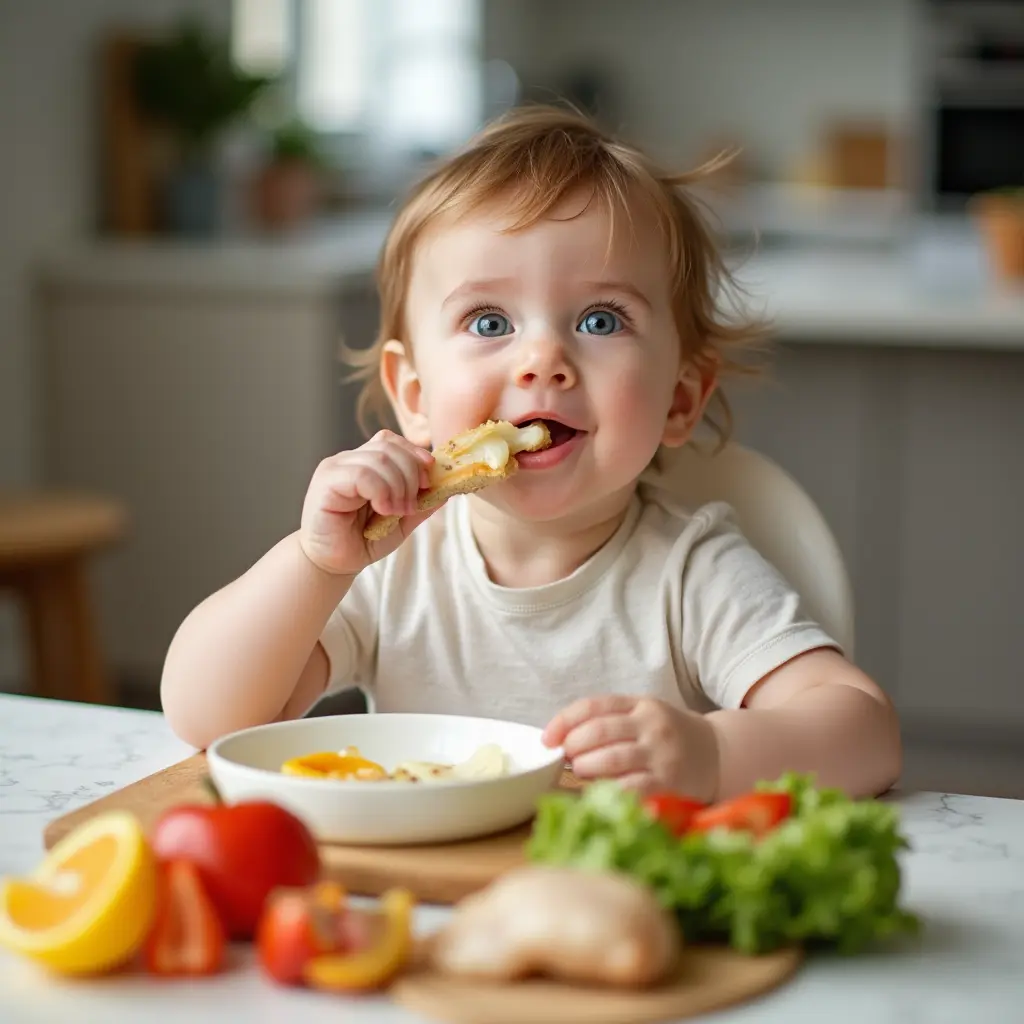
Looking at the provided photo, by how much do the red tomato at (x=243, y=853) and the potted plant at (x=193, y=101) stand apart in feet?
10.6

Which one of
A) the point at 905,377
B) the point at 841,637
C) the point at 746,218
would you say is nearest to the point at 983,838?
the point at 841,637

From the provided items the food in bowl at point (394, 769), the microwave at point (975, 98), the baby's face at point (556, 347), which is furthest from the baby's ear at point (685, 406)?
the microwave at point (975, 98)

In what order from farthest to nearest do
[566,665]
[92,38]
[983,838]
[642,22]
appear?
[642,22], [92,38], [566,665], [983,838]

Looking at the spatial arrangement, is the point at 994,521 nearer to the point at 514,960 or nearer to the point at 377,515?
the point at 377,515

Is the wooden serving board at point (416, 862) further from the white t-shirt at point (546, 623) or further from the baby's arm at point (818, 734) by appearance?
the white t-shirt at point (546, 623)

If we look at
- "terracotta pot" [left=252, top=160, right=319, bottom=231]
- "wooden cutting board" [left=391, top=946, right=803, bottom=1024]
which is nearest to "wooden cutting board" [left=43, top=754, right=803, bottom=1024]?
"wooden cutting board" [left=391, top=946, right=803, bottom=1024]

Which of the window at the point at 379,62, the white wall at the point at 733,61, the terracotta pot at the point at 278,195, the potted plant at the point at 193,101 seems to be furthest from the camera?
the white wall at the point at 733,61

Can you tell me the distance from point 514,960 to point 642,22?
7.27 m

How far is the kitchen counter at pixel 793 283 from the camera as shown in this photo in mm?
3182

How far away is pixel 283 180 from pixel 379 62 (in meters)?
2.29

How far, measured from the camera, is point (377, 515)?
3.80 feet

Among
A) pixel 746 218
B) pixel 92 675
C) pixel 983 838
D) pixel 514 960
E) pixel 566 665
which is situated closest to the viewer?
pixel 514 960

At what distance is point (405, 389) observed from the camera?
4.55 ft

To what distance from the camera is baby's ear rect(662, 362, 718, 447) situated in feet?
4.52
